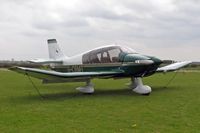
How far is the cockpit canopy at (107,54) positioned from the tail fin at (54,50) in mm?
5395

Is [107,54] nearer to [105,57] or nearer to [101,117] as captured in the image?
[105,57]

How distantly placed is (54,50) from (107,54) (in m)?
7.49

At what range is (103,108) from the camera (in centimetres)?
977

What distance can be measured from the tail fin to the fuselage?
4.80 meters

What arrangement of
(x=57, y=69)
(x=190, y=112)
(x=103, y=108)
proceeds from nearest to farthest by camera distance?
1. (x=190, y=112)
2. (x=103, y=108)
3. (x=57, y=69)

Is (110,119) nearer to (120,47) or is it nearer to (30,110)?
(30,110)

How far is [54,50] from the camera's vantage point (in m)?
21.5

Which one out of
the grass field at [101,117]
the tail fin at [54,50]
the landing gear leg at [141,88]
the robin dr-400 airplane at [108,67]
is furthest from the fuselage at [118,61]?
the tail fin at [54,50]

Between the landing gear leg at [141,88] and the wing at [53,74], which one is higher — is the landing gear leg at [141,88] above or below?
below

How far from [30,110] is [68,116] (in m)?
1.49

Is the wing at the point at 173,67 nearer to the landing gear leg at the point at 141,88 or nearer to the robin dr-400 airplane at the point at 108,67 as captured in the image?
the robin dr-400 airplane at the point at 108,67

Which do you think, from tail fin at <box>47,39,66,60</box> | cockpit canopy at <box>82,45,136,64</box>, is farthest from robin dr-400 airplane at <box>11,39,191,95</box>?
tail fin at <box>47,39,66,60</box>

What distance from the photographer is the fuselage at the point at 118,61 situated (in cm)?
1358

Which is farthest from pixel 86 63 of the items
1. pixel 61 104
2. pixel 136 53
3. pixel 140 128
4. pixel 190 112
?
pixel 140 128
